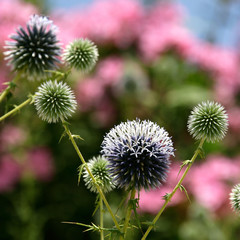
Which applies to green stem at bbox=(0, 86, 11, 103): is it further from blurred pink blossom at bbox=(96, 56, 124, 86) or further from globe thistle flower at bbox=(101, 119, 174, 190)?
blurred pink blossom at bbox=(96, 56, 124, 86)

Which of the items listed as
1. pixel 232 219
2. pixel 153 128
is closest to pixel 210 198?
pixel 232 219

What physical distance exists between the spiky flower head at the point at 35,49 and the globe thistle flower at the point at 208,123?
549mm

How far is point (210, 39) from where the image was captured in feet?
16.1

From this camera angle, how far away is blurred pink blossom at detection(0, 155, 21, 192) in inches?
127

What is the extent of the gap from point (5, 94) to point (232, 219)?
221cm

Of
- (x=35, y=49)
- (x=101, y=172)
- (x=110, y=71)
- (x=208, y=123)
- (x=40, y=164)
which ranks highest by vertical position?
(x=110, y=71)

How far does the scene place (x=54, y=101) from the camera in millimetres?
1164

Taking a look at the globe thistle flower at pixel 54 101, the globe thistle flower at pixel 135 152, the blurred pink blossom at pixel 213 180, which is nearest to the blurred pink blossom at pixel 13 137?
the blurred pink blossom at pixel 213 180

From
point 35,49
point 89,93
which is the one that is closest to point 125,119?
point 89,93

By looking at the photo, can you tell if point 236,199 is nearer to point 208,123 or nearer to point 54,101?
point 208,123

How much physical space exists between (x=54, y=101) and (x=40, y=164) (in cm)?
223

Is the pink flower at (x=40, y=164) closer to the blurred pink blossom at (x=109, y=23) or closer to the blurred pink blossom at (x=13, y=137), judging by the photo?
the blurred pink blossom at (x=13, y=137)

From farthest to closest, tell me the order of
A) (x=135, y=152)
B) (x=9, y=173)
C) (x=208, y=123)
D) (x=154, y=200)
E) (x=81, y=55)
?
1. (x=9, y=173)
2. (x=154, y=200)
3. (x=81, y=55)
4. (x=208, y=123)
5. (x=135, y=152)

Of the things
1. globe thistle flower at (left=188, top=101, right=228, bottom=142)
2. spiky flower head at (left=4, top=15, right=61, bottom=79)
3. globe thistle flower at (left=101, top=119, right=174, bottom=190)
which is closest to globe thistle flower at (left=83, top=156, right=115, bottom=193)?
globe thistle flower at (left=101, top=119, right=174, bottom=190)
